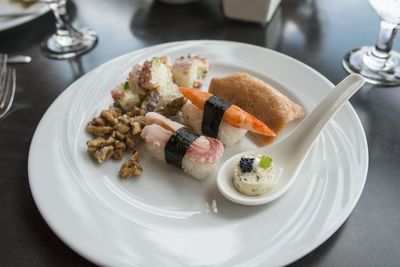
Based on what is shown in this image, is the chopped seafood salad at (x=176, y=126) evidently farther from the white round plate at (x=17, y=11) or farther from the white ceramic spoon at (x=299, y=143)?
the white round plate at (x=17, y=11)

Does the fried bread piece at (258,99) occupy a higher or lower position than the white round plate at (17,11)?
lower

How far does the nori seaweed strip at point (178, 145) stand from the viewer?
107 cm

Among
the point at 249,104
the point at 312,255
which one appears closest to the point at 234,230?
the point at 312,255

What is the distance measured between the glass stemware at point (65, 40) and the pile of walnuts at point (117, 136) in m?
0.52

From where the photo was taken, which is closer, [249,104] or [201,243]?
[201,243]

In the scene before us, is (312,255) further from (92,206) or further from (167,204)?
(92,206)

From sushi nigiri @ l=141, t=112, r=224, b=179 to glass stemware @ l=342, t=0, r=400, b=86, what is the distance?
716 millimetres

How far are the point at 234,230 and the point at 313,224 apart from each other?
18 centimetres

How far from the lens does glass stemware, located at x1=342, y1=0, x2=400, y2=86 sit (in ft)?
4.46

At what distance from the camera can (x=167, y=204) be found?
1022mm

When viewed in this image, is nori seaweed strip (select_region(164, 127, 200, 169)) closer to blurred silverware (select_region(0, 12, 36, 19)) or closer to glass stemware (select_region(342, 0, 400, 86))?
glass stemware (select_region(342, 0, 400, 86))

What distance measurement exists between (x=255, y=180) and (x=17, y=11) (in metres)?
1.27

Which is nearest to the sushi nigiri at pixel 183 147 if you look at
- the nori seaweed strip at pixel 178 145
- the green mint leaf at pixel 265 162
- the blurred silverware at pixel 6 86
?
the nori seaweed strip at pixel 178 145

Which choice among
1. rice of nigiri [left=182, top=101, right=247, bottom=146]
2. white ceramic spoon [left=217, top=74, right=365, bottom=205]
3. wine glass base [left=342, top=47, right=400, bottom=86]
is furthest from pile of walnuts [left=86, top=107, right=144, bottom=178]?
wine glass base [left=342, top=47, right=400, bottom=86]
